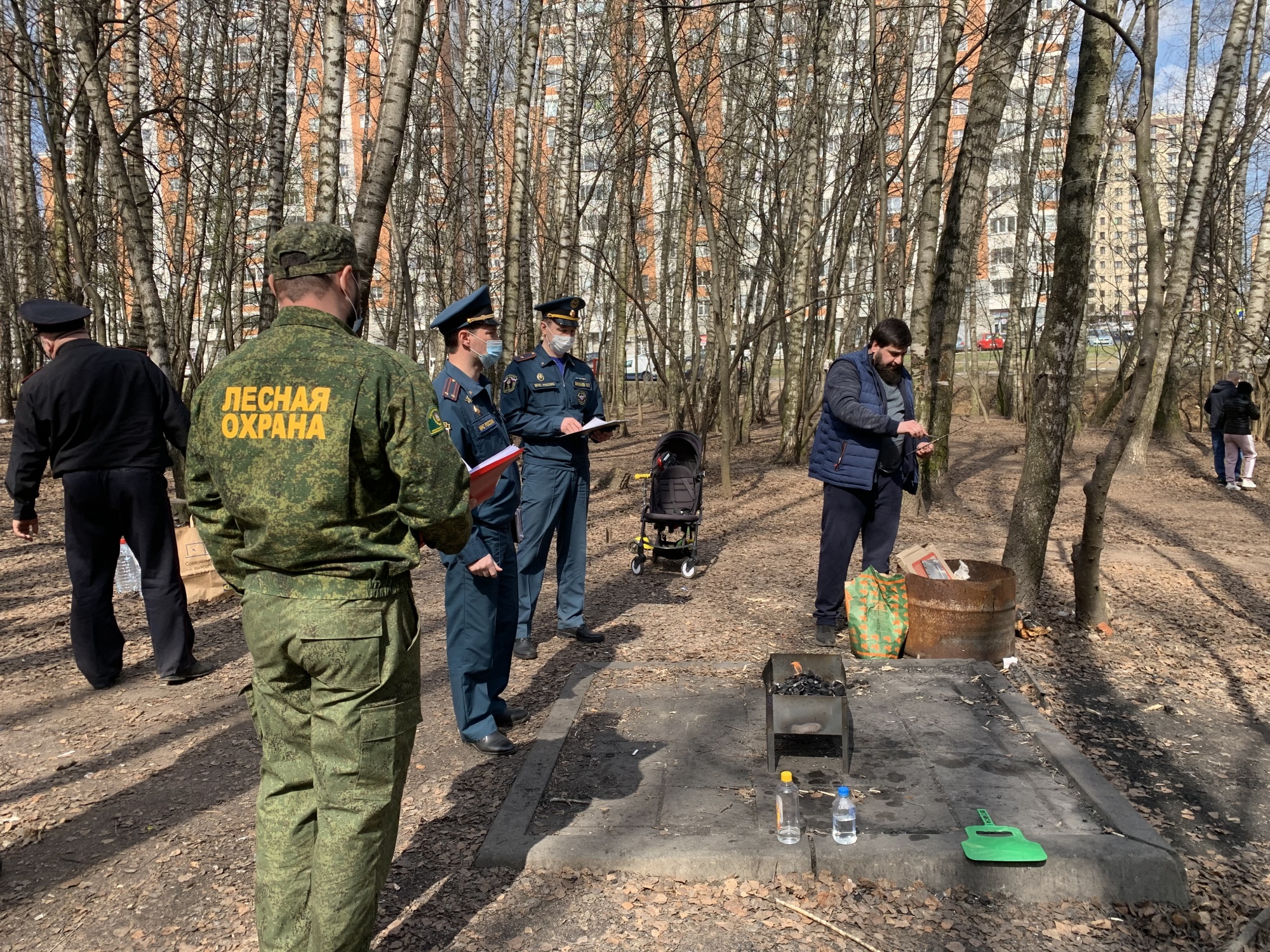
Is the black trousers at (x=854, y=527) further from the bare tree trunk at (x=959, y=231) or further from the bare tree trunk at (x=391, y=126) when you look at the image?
the bare tree trunk at (x=959, y=231)

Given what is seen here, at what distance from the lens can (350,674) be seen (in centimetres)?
246

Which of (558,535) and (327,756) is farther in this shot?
(558,535)

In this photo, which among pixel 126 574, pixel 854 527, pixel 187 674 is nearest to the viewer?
pixel 187 674

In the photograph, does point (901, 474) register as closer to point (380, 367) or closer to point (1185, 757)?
point (1185, 757)

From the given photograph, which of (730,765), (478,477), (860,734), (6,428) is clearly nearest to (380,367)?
(478,477)

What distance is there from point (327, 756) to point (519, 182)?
12210 millimetres

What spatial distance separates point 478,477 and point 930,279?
819cm

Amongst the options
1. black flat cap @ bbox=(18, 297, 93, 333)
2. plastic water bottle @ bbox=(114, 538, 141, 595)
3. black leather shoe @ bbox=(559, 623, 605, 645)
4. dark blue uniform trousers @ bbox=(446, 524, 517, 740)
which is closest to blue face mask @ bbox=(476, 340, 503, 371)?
dark blue uniform trousers @ bbox=(446, 524, 517, 740)

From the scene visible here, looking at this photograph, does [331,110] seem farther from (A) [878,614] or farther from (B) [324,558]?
(B) [324,558]

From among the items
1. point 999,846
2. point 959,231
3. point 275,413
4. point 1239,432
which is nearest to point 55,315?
point 275,413

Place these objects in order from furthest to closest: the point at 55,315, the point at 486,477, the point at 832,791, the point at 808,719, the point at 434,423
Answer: the point at 55,315 → the point at 808,719 → the point at 832,791 → the point at 486,477 → the point at 434,423

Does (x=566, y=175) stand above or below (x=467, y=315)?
above

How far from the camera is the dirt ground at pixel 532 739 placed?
10.1 ft

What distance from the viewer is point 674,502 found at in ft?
29.2
